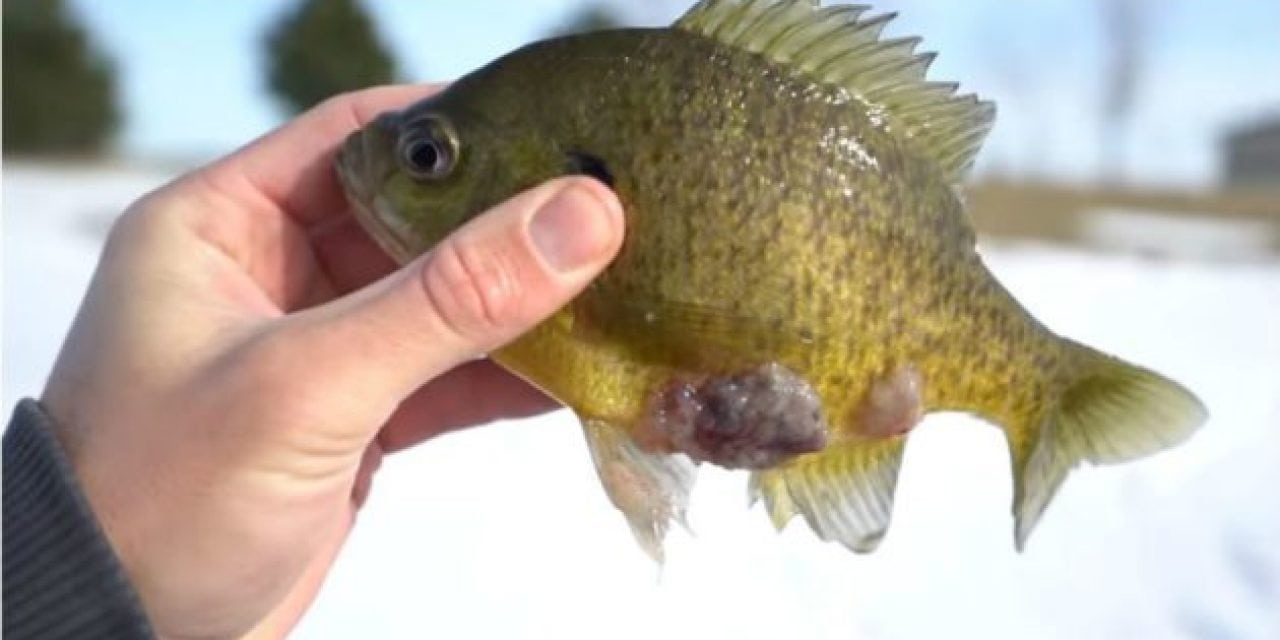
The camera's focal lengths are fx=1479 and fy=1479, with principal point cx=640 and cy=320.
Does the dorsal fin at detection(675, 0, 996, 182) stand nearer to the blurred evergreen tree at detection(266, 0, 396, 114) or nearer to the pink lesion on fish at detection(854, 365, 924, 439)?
the pink lesion on fish at detection(854, 365, 924, 439)

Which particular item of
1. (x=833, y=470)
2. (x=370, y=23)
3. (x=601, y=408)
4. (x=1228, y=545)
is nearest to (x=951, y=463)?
(x=1228, y=545)

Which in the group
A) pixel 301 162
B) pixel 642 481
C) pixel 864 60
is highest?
pixel 864 60

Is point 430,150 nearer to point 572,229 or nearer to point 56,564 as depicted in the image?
point 572,229

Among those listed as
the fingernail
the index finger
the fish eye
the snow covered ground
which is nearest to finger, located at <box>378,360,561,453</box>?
the index finger

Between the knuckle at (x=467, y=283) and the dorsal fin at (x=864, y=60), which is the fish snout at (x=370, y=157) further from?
the dorsal fin at (x=864, y=60)

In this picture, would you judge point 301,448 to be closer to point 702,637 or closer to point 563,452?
point 702,637

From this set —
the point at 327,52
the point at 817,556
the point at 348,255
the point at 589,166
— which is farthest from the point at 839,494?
the point at 327,52

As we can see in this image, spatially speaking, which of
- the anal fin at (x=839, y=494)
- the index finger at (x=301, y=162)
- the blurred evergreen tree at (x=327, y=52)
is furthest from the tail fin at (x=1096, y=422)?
the blurred evergreen tree at (x=327, y=52)
